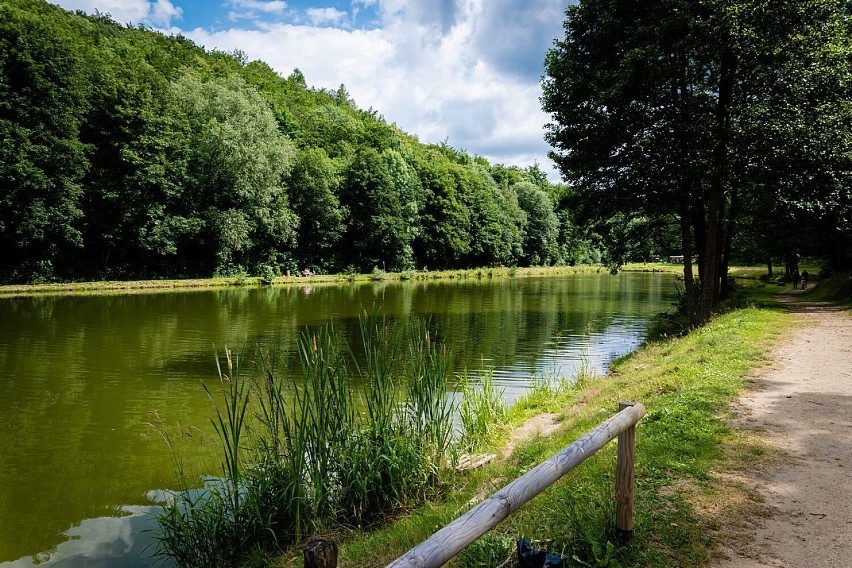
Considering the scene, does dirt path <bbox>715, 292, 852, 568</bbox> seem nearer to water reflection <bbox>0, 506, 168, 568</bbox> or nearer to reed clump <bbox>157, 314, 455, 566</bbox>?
reed clump <bbox>157, 314, 455, 566</bbox>

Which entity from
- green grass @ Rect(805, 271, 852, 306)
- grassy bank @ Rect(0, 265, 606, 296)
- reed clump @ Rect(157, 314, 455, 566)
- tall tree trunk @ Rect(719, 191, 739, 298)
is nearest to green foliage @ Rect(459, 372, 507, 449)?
reed clump @ Rect(157, 314, 455, 566)

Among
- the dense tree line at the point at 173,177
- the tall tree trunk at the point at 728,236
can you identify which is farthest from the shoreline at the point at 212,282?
the tall tree trunk at the point at 728,236

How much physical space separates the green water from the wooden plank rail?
14.6ft

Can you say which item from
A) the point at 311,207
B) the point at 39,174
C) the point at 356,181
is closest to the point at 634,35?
the point at 39,174

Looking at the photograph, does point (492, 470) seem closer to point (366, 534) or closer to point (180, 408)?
point (366, 534)

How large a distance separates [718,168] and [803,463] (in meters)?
11.7

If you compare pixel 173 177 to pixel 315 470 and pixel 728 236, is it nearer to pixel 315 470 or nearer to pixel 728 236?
pixel 728 236

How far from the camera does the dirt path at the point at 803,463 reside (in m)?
3.82

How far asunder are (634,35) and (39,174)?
3395cm

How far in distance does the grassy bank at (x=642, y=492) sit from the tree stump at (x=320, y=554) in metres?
2.16

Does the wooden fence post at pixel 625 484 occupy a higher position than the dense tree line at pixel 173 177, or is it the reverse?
the dense tree line at pixel 173 177

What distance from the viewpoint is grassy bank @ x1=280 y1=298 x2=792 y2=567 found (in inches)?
157

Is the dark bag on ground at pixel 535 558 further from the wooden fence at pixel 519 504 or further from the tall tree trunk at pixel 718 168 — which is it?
A: the tall tree trunk at pixel 718 168

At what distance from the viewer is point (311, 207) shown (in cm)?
5309
